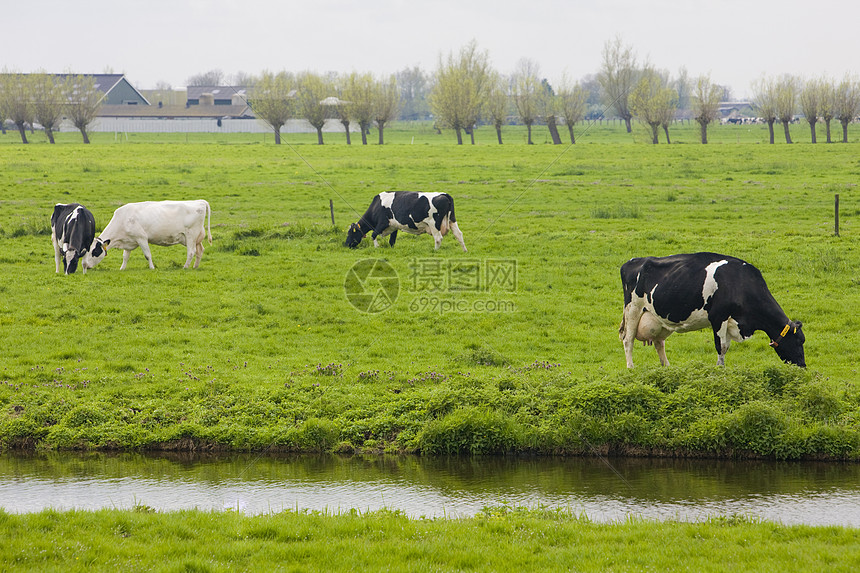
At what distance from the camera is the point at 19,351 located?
14.8 m

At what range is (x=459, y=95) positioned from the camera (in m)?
85.6

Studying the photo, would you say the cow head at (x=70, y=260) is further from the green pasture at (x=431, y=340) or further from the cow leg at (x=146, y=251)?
the cow leg at (x=146, y=251)

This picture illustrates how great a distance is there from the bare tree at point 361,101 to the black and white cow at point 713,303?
77122 mm

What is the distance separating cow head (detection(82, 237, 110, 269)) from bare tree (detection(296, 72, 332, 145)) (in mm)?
64700

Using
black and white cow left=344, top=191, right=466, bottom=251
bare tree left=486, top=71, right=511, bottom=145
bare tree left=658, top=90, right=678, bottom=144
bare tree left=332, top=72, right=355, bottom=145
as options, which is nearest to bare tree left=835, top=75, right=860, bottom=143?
bare tree left=658, top=90, right=678, bottom=144

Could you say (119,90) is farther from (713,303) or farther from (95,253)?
(713,303)

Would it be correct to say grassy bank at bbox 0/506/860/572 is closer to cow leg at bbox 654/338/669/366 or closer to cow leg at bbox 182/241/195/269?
cow leg at bbox 654/338/669/366

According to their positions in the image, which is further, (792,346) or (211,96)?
(211,96)

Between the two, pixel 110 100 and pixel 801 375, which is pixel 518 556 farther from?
pixel 110 100

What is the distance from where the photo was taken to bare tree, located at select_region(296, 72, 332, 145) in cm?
8650

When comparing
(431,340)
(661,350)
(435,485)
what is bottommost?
(435,485)

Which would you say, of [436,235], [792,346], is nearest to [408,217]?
[436,235]

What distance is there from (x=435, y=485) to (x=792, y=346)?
6324 millimetres

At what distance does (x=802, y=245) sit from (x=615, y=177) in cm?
2186
